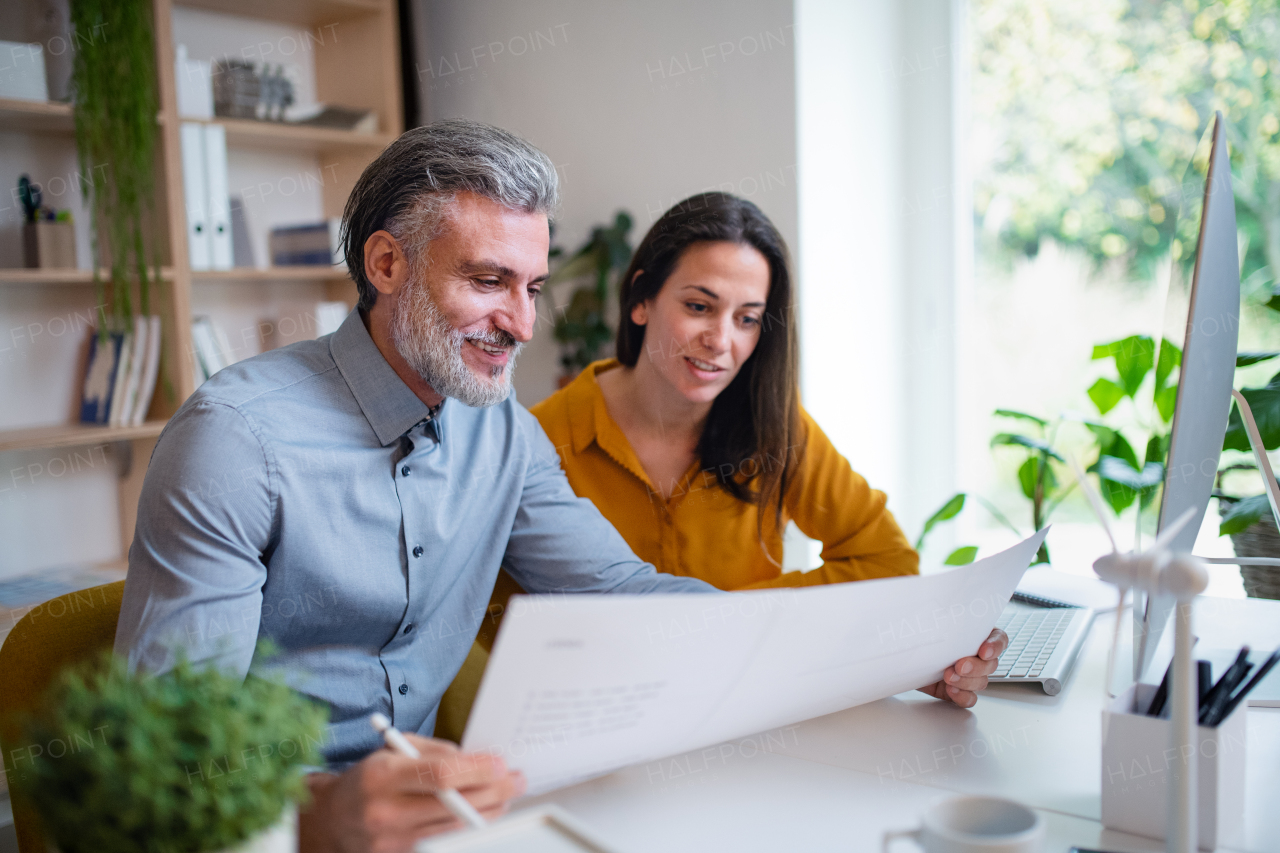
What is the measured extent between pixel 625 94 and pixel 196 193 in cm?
124

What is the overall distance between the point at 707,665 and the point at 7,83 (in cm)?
250

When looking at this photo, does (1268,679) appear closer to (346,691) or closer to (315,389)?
(346,691)

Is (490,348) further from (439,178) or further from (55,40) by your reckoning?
(55,40)

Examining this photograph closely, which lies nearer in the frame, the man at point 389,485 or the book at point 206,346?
the man at point 389,485

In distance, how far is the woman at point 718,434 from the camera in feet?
5.57

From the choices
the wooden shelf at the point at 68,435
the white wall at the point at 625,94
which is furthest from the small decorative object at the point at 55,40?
the white wall at the point at 625,94

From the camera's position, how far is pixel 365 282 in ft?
4.26

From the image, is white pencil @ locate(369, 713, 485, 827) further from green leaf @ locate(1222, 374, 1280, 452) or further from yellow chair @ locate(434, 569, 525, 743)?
green leaf @ locate(1222, 374, 1280, 452)

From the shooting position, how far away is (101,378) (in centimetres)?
262

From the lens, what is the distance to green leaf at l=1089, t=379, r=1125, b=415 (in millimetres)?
2086

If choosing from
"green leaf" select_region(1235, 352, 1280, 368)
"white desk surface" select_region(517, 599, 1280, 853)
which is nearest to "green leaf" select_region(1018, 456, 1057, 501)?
"green leaf" select_region(1235, 352, 1280, 368)

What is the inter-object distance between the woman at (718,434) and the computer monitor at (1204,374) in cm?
75

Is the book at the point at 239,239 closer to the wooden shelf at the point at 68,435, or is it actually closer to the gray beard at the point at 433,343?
the wooden shelf at the point at 68,435

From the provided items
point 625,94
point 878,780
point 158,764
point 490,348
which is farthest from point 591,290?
point 158,764
